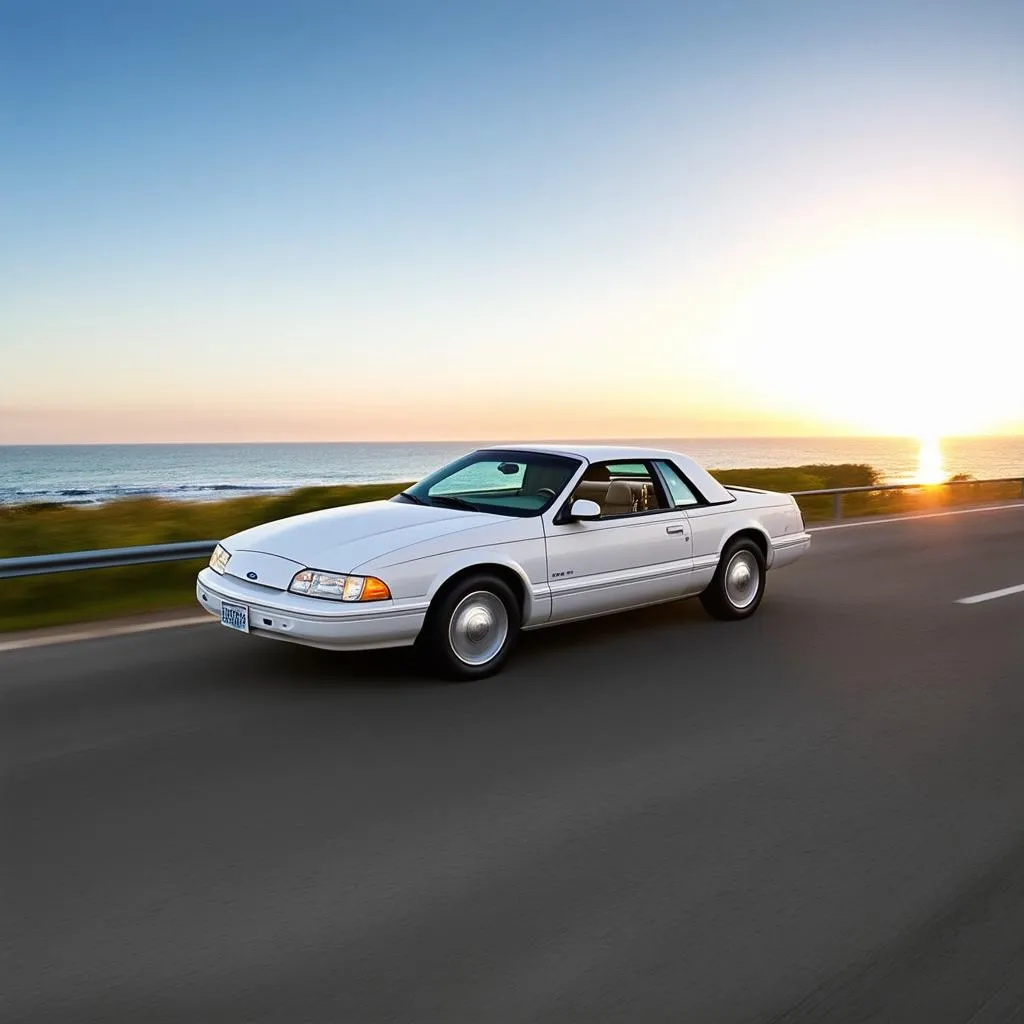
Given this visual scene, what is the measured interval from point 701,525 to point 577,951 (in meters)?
5.39

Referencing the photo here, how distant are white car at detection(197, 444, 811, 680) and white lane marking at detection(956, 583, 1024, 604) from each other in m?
1.94

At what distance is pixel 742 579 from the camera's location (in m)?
8.81

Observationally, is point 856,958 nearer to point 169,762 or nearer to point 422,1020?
point 422,1020

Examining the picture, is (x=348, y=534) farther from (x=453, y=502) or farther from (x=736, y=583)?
(x=736, y=583)

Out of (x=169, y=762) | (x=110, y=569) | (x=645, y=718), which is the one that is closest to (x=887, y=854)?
(x=645, y=718)

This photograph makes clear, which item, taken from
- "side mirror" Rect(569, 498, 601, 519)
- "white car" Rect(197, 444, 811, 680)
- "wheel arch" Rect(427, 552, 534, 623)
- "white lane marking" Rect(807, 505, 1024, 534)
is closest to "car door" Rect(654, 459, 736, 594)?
"white car" Rect(197, 444, 811, 680)

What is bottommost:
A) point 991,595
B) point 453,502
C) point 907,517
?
point 991,595

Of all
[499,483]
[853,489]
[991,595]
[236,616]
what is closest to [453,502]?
[499,483]

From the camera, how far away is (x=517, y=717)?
5895 millimetres

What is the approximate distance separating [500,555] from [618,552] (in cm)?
119

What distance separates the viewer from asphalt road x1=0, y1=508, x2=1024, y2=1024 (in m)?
3.07

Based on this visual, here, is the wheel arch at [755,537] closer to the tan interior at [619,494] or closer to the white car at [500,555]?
the white car at [500,555]

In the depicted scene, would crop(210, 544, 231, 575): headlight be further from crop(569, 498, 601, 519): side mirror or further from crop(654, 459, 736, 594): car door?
crop(654, 459, 736, 594): car door

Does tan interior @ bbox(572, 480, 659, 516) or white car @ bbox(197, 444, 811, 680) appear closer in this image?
white car @ bbox(197, 444, 811, 680)
